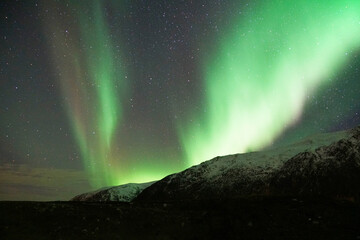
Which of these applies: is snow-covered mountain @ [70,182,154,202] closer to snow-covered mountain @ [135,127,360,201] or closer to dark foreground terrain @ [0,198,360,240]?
snow-covered mountain @ [135,127,360,201]

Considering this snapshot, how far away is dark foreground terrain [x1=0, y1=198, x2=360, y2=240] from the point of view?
1422cm

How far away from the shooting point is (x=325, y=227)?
52.1 feet

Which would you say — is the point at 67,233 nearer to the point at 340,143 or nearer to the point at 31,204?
the point at 31,204

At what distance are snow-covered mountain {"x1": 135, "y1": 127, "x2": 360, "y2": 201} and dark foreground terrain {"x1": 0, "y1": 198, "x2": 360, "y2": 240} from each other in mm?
28111

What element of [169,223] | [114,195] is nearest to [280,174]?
[114,195]

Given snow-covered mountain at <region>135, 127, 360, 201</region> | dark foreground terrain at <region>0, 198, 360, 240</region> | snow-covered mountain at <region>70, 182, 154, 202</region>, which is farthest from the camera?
snow-covered mountain at <region>70, 182, 154, 202</region>

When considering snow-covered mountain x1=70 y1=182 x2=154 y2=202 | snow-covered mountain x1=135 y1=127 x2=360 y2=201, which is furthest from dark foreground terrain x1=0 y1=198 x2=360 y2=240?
snow-covered mountain x1=70 y1=182 x2=154 y2=202

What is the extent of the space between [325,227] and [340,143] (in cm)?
5151

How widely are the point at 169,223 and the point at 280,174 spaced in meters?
57.6

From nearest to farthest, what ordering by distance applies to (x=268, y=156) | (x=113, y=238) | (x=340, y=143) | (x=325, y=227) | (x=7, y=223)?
(x=113, y=238)
(x=7, y=223)
(x=325, y=227)
(x=340, y=143)
(x=268, y=156)

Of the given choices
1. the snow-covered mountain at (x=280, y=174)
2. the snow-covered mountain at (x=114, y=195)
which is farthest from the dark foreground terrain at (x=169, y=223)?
the snow-covered mountain at (x=114, y=195)

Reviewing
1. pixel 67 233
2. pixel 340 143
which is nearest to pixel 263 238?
pixel 67 233

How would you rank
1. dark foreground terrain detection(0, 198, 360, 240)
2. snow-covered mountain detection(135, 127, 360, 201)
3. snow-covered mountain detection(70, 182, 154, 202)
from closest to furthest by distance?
dark foreground terrain detection(0, 198, 360, 240)
snow-covered mountain detection(135, 127, 360, 201)
snow-covered mountain detection(70, 182, 154, 202)

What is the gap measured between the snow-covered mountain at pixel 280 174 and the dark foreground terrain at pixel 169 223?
2811 cm
